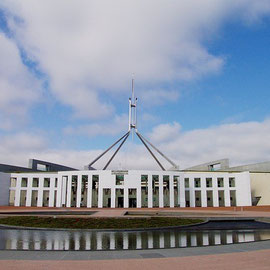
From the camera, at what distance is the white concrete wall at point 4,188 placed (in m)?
43.1

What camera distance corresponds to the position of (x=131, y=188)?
130 ft

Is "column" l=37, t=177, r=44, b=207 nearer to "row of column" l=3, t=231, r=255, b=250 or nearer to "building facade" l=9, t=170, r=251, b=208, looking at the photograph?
"building facade" l=9, t=170, r=251, b=208

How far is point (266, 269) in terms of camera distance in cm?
663

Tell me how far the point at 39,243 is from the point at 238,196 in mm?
38265

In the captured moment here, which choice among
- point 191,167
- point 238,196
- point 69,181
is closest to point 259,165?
point 238,196

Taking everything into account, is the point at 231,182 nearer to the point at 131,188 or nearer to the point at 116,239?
the point at 131,188

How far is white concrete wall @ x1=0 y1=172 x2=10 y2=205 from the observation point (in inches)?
1697

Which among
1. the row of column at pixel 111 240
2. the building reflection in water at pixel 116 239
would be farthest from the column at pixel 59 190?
the row of column at pixel 111 240

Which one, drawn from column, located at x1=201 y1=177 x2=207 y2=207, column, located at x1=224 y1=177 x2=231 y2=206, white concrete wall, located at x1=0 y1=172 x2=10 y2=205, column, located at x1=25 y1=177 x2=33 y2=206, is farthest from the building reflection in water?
white concrete wall, located at x1=0 y1=172 x2=10 y2=205

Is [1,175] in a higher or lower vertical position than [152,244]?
higher

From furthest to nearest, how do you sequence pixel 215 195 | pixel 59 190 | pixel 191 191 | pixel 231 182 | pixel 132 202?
pixel 231 182 → pixel 132 202 → pixel 191 191 → pixel 215 195 → pixel 59 190

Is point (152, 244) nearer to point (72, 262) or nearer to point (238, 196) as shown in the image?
point (72, 262)

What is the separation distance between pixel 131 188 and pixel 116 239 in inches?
1101

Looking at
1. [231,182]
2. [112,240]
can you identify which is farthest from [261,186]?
[112,240]
